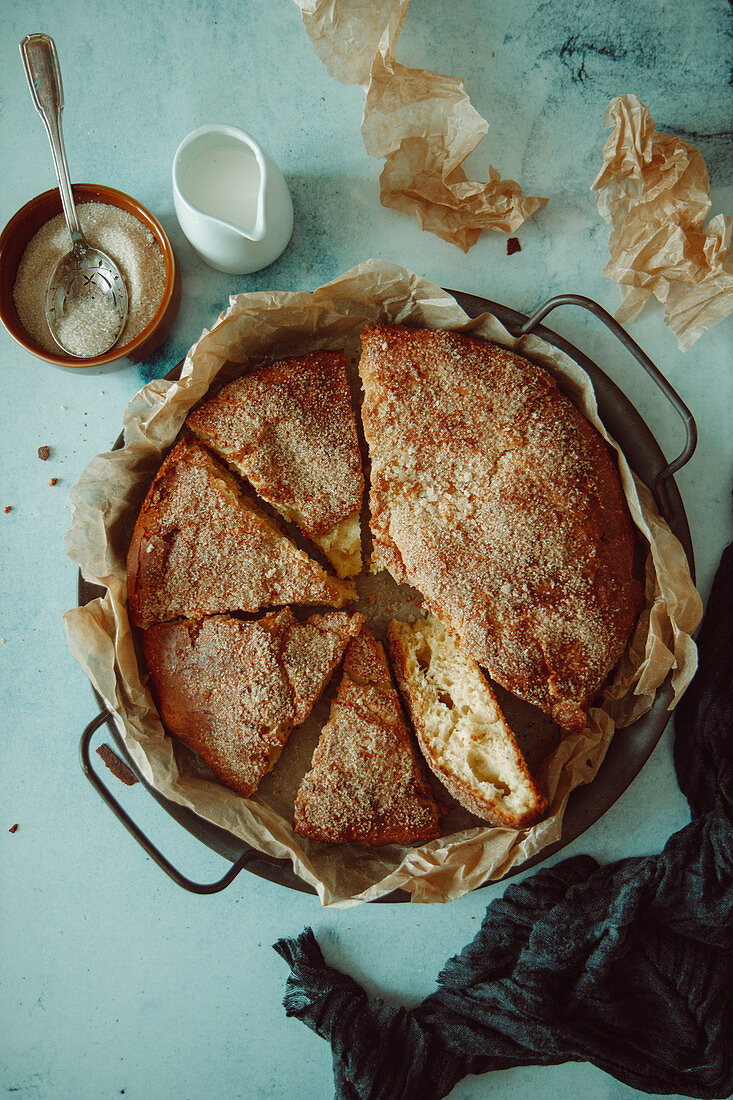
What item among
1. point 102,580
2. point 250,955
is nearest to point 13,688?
point 102,580

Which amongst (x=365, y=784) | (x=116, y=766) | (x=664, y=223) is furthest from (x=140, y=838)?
(x=664, y=223)

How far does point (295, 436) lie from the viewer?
7.86 ft

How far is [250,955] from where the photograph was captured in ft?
8.78

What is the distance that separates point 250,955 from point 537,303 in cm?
249

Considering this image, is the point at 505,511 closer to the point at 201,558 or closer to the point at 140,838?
the point at 201,558

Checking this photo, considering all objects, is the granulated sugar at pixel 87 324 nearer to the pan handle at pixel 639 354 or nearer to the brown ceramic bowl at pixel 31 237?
the brown ceramic bowl at pixel 31 237

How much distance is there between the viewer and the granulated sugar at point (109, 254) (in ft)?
8.38

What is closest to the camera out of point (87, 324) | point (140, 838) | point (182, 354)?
point (140, 838)

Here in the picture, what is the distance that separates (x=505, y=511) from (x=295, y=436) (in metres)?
0.69

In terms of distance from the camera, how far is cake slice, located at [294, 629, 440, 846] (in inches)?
92.7

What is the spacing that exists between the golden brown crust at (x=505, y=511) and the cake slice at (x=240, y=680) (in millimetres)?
386

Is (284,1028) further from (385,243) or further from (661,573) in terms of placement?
(385,243)

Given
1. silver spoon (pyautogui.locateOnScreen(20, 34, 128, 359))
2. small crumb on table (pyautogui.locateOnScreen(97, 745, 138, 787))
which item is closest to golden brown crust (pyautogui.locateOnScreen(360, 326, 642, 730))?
silver spoon (pyautogui.locateOnScreen(20, 34, 128, 359))

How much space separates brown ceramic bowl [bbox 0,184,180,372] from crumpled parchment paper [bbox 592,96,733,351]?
4.68 feet
